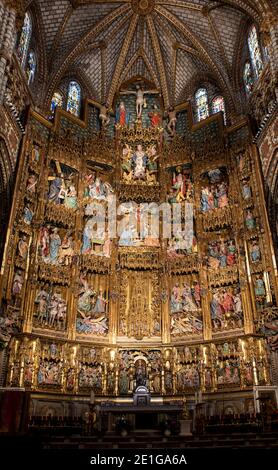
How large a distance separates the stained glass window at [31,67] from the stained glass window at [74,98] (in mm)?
2804

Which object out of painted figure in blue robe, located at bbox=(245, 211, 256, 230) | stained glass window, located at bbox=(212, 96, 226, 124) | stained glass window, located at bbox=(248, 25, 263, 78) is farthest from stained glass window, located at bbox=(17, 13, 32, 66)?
painted figure in blue robe, located at bbox=(245, 211, 256, 230)

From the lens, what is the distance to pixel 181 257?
20547mm

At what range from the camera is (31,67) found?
2233cm

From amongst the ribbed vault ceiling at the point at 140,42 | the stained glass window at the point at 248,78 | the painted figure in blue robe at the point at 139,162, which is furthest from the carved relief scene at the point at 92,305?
the stained glass window at the point at 248,78

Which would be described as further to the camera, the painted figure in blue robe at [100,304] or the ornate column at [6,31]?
the painted figure in blue robe at [100,304]

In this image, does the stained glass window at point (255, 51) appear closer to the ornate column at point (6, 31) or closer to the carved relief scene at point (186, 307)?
the carved relief scene at point (186, 307)

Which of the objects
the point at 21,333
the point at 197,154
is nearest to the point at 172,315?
the point at 21,333

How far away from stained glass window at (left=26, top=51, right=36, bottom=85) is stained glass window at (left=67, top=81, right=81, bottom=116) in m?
2.80

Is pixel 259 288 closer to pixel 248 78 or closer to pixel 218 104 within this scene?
pixel 248 78

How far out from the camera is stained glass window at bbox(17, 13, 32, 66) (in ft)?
67.0

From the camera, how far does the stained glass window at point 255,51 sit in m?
21.1

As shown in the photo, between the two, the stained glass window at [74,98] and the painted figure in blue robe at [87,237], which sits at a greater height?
the stained glass window at [74,98]

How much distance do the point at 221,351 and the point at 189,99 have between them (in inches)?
→ 593

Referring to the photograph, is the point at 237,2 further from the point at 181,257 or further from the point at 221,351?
the point at 221,351
